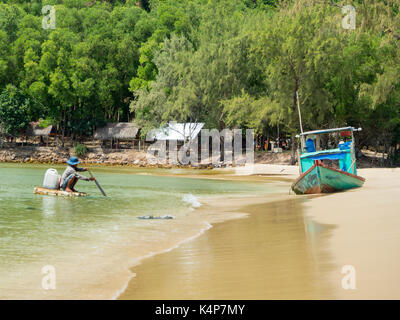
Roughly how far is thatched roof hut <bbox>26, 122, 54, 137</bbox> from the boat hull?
51.2m

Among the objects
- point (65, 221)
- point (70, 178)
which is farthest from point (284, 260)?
point (70, 178)

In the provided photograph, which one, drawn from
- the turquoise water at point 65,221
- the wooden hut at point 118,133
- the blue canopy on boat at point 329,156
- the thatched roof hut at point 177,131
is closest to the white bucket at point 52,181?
the turquoise water at point 65,221

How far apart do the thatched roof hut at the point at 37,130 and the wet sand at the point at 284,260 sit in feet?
186

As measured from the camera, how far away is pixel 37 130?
6856 cm

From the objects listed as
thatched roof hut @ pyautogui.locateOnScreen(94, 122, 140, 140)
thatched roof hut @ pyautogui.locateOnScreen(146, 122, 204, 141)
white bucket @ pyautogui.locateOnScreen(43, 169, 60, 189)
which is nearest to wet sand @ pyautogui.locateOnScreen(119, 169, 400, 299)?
white bucket @ pyautogui.locateOnScreen(43, 169, 60, 189)

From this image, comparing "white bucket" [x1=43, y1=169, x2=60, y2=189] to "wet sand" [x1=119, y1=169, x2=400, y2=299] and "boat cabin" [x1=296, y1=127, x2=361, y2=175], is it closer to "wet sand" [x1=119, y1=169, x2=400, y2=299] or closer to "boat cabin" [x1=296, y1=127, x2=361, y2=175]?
"wet sand" [x1=119, y1=169, x2=400, y2=299]

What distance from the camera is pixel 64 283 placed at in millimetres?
7938

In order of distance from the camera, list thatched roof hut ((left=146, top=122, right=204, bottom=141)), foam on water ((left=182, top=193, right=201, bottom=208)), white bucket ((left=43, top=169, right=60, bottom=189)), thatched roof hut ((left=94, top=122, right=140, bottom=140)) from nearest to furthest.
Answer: foam on water ((left=182, top=193, right=201, bottom=208)) < white bucket ((left=43, top=169, right=60, bottom=189)) < thatched roof hut ((left=146, top=122, right=204, bottom=141)) < thatched roof hut ((left=94, top=122, right=140, bottom=140))

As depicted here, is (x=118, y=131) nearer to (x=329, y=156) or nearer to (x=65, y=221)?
(x=329, y=156)

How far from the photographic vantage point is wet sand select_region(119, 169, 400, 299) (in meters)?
7.00

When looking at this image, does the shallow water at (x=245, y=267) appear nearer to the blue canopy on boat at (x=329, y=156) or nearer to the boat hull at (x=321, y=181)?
the boat hull at (x=321, y=181)

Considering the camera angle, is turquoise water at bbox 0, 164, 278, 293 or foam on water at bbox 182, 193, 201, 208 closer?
turquoise water at bbox 0, 164, 278, 293
